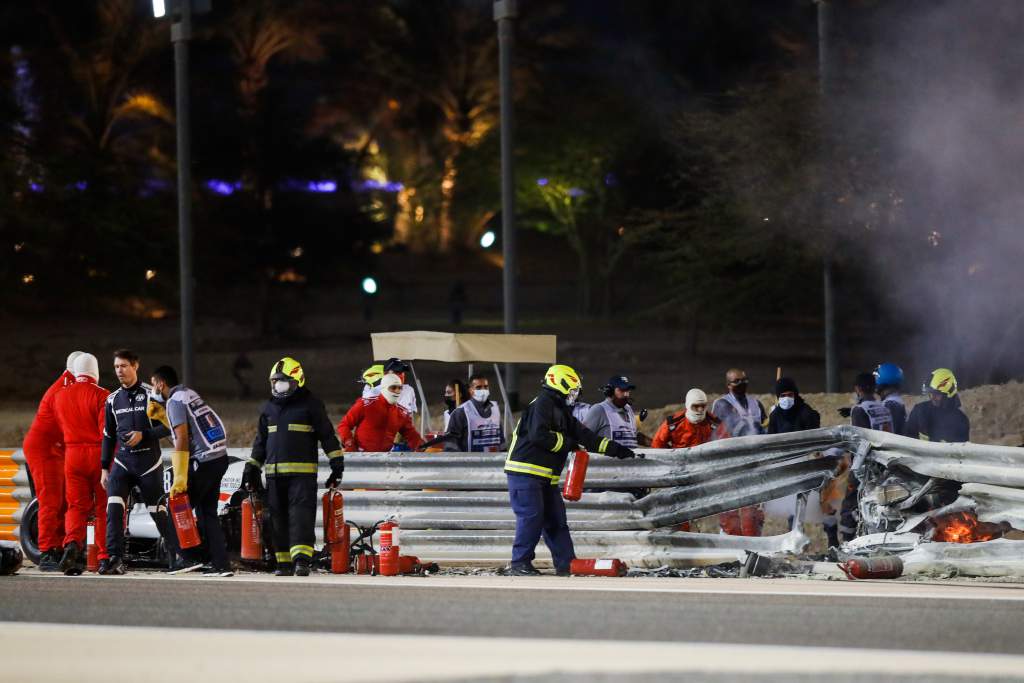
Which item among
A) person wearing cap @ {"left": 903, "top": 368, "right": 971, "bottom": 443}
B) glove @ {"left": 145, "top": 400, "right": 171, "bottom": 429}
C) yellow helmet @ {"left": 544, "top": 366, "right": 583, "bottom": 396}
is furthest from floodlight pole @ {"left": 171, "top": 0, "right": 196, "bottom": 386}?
person wearing cap @ {"left": 903, "top": 368, "right": 971, "bottom": 443}

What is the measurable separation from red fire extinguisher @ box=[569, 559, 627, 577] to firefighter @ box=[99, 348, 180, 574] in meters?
2.89

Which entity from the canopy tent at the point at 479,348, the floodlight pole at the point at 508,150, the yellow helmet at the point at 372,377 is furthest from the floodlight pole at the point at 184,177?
the floodlight pole at the point at 508,150

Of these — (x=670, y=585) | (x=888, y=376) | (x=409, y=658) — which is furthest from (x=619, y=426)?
(x=409, y=658)

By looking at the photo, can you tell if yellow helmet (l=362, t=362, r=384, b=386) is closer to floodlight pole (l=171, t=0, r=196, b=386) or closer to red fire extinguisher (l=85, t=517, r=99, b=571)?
floodlight pole (l=171, t=0, r=196, b=386)

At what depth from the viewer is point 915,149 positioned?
2170 cm

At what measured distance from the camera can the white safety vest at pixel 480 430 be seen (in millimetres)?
14047

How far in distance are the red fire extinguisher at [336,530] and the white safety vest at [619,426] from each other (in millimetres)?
2707

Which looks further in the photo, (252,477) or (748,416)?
(748,416)

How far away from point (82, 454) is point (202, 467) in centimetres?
99

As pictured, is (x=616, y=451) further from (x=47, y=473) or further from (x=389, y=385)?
(x=47, y=473)

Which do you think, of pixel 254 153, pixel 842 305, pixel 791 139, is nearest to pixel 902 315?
pixel 842 305

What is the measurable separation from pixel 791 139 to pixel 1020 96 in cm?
442

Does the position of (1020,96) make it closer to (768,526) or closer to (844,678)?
Result: (768,526)

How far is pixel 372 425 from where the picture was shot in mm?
13266
